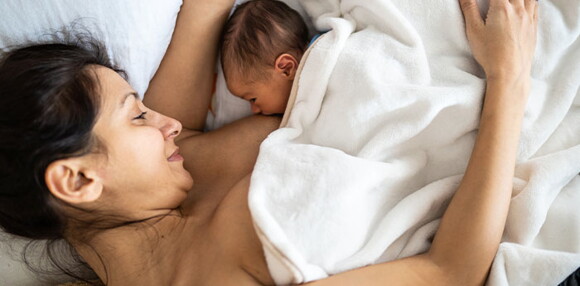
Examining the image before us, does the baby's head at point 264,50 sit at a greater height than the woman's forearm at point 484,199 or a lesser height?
greater

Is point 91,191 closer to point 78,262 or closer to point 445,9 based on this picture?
point 78,262

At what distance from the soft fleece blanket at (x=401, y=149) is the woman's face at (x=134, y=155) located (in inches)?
8.4

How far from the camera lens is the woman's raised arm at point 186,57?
4.49ft

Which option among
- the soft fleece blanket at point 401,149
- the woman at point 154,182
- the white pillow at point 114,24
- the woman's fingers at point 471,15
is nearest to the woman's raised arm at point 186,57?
the white pillow at point 114,24

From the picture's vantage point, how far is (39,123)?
3.29 ft

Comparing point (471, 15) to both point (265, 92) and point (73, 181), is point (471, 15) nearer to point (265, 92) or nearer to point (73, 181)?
point (265, 92)

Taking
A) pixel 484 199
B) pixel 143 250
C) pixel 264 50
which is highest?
pixel 264 50

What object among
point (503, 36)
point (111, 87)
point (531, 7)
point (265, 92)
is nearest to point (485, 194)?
point (503, 36)

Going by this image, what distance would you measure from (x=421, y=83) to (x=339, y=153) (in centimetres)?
26

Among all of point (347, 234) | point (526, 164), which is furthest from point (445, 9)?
point (347, 234)

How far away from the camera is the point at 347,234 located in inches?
42.2

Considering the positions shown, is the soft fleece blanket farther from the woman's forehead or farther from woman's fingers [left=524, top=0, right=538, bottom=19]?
the woman's forehead

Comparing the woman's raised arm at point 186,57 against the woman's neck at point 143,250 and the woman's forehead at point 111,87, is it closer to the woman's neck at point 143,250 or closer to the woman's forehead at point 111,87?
the woman's forehead at point 111,87

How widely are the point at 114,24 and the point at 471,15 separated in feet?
2.74
